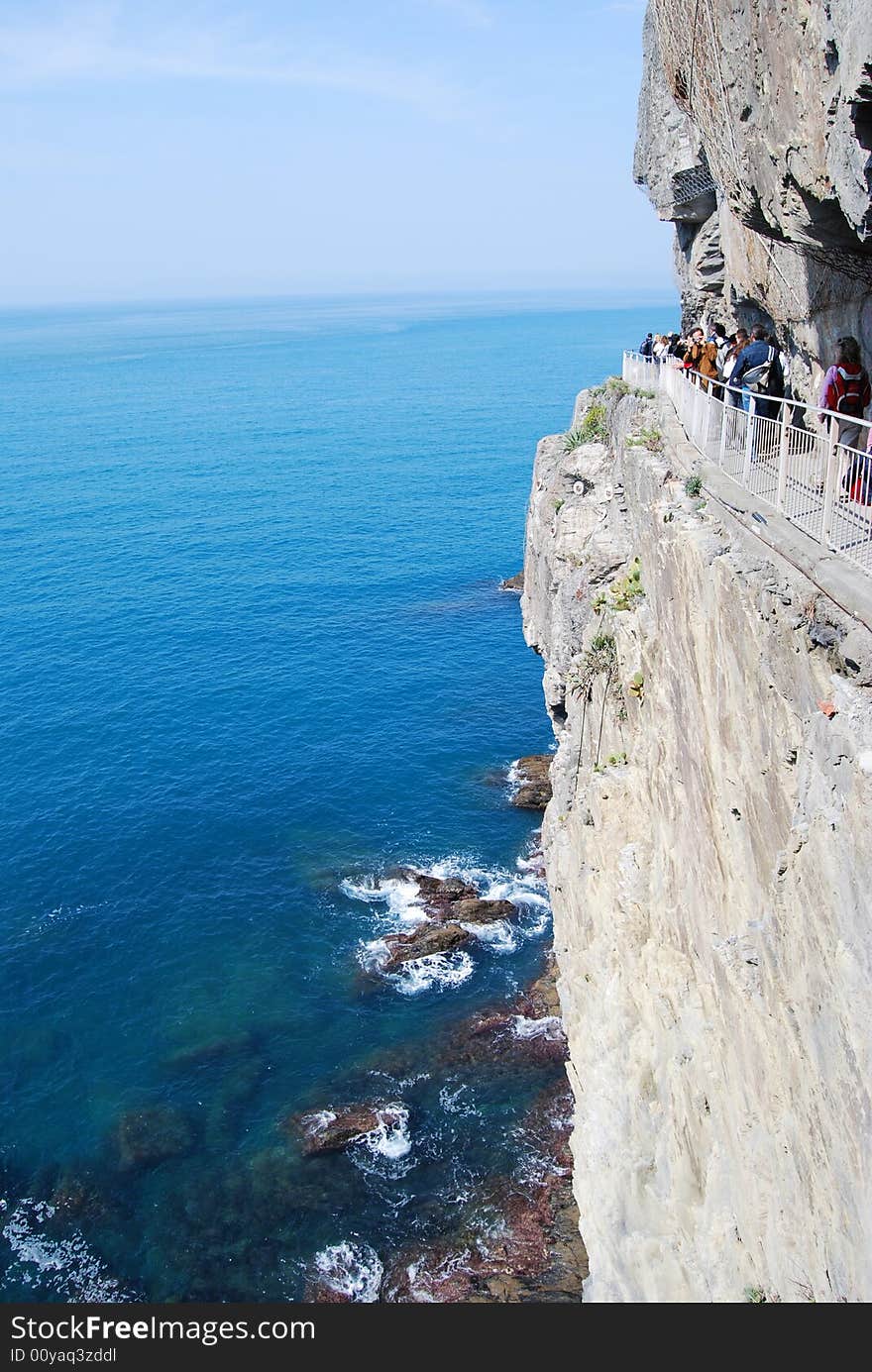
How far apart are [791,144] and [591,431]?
714 inches

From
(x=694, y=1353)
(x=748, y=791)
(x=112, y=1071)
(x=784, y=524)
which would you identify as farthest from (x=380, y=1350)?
(x=112, y=1071)

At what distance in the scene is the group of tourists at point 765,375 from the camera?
14680 millimetres

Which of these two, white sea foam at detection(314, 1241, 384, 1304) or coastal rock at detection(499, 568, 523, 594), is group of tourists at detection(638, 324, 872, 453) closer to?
white sea foam at detection(314, 1241, 384, 1304)

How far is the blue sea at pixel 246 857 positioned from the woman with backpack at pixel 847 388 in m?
20.5

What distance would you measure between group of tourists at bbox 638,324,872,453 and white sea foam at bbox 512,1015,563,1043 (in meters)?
19.6

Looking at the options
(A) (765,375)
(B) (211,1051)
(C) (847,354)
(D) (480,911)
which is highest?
(C) (847,354)

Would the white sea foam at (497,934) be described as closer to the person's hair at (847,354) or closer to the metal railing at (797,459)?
the metal railing at (797,459)

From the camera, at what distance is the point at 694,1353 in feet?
34.2

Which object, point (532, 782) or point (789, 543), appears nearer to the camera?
point (789, 543)

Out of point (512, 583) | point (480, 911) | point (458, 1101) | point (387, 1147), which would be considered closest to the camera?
point (387, 1147)

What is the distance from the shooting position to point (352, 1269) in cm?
2347

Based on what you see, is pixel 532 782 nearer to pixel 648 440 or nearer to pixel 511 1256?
pixel 511 1256

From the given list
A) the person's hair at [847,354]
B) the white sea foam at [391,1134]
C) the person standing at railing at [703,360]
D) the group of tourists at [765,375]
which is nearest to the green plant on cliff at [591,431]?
the group of tourists at [765,375]

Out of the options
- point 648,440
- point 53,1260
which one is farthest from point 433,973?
point 648,440
